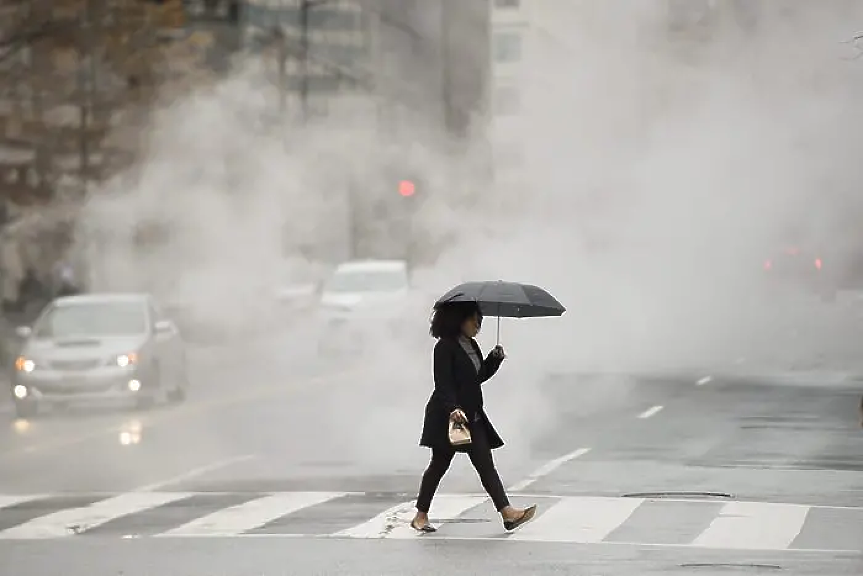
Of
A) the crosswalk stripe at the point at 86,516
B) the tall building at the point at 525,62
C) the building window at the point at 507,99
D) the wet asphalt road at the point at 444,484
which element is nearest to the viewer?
the wet asphalt road at the point at 444,484

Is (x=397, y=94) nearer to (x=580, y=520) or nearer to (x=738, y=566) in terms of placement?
(x=580, y=520)

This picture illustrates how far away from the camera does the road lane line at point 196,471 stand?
19266mm

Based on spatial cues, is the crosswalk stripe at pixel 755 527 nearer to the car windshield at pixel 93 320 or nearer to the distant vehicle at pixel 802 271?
the car windshield at pixel 93 320

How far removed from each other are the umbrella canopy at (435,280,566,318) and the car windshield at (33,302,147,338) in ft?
50.2

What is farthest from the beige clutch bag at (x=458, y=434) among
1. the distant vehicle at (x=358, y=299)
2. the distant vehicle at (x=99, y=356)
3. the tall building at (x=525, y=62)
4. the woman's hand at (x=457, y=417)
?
the distant vehicle at (x=358, y=299)

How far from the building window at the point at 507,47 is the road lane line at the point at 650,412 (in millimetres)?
4454

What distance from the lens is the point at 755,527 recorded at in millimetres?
15555

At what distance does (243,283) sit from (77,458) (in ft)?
58.0

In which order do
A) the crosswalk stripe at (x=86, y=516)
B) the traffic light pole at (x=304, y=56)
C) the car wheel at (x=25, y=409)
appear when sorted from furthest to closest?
the traffic light pole at (x=304, y=56) → the car wheel at (x=25, y=409) → the crosswalk stripe at (x=86, y=516)

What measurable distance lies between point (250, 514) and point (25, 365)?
13.2m

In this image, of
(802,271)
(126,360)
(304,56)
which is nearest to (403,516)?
(126,360)

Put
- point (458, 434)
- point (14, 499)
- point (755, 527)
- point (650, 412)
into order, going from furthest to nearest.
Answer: point (650, 412)
point (14, 499)
point (755, 527)
point (458, 434)

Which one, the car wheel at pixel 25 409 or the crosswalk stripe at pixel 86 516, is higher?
the crosswalk stripe at pixel 86 516

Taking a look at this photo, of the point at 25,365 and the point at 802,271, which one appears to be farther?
the point at 802,271
